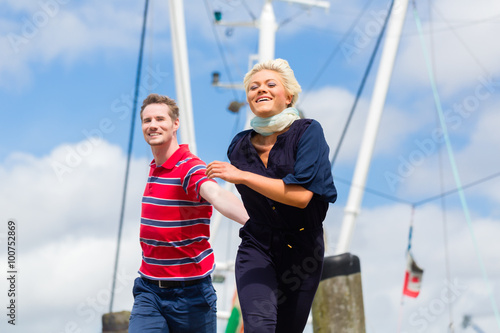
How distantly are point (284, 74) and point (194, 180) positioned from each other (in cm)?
80

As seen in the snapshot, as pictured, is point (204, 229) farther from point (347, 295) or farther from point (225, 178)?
point (347, 295)

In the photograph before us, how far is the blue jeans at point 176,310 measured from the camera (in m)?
3.76

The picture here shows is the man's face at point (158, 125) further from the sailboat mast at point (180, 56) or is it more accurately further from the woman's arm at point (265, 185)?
the sailboat mast at point (180, 56)

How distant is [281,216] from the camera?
3273 mm

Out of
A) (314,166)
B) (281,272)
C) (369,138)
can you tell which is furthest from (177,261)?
(369,138)

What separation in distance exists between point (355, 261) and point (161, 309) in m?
1.87

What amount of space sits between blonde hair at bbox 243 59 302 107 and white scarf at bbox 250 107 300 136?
0.13m

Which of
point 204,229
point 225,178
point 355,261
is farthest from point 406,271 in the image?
point 225,178

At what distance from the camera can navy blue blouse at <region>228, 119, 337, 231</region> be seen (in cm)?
323

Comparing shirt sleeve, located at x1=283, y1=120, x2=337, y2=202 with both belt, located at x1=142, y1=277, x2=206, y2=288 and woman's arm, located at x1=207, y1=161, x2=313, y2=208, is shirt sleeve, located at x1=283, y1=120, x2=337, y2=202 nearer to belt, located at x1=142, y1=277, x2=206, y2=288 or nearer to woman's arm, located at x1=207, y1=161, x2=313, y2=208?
woman's arm, located at x1=207, y1=161, x2=313, y2=208

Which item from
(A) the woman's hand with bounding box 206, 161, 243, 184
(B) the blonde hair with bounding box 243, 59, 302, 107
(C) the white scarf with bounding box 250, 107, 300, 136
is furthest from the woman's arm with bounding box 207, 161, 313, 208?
(B) the blonde hair with bounding box 243, 59, 302, 107

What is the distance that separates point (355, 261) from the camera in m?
5.12

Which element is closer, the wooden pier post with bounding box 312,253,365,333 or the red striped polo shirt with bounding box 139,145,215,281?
the red striped polo shirt with bounding box 139,145,215,281

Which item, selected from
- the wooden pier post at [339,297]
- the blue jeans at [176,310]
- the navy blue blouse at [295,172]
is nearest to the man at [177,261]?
the blue jeans at [176,310]
